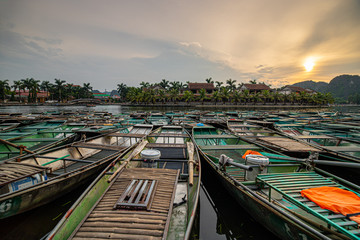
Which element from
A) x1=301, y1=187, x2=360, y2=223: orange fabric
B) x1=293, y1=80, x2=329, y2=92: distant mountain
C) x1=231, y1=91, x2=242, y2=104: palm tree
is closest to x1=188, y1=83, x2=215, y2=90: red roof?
x1=231, y1=91, x2=242, y2=104: palm tree

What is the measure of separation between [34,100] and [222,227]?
100353mm

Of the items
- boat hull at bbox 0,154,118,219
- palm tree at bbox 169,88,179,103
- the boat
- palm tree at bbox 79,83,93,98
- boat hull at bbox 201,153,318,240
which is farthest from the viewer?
palm tree at bbox 79,83,93,98

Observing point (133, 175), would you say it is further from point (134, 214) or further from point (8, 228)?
point (8, 228)

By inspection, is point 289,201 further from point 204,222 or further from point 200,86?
point 200,86

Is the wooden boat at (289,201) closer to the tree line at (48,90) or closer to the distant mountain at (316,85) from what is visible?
the tree line at (48,90)

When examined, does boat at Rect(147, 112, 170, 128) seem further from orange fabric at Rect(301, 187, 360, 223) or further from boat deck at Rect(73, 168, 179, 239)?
orange fabric at Rect(301, 187, 360, 223)

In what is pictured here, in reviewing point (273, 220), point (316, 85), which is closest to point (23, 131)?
point (273, 220)

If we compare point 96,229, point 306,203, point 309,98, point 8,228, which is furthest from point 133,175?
point 309,98

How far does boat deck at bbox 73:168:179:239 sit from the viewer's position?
10.4 ft

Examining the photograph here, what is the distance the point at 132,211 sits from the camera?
3650mm

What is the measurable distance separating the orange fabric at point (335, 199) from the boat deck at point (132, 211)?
396cm

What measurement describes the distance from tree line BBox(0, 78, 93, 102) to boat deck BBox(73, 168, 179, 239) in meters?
93.3

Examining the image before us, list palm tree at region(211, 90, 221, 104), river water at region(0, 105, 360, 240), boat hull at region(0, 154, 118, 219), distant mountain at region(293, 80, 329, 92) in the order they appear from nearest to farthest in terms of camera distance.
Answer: boat hull at region(0, 154, 118, 219), river water at region(0, 105, 360, 240), palm tree at region(211, 90, 221, 104), distant mountain at region(293, 80, 329, 92)

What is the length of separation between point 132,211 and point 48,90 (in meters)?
103
